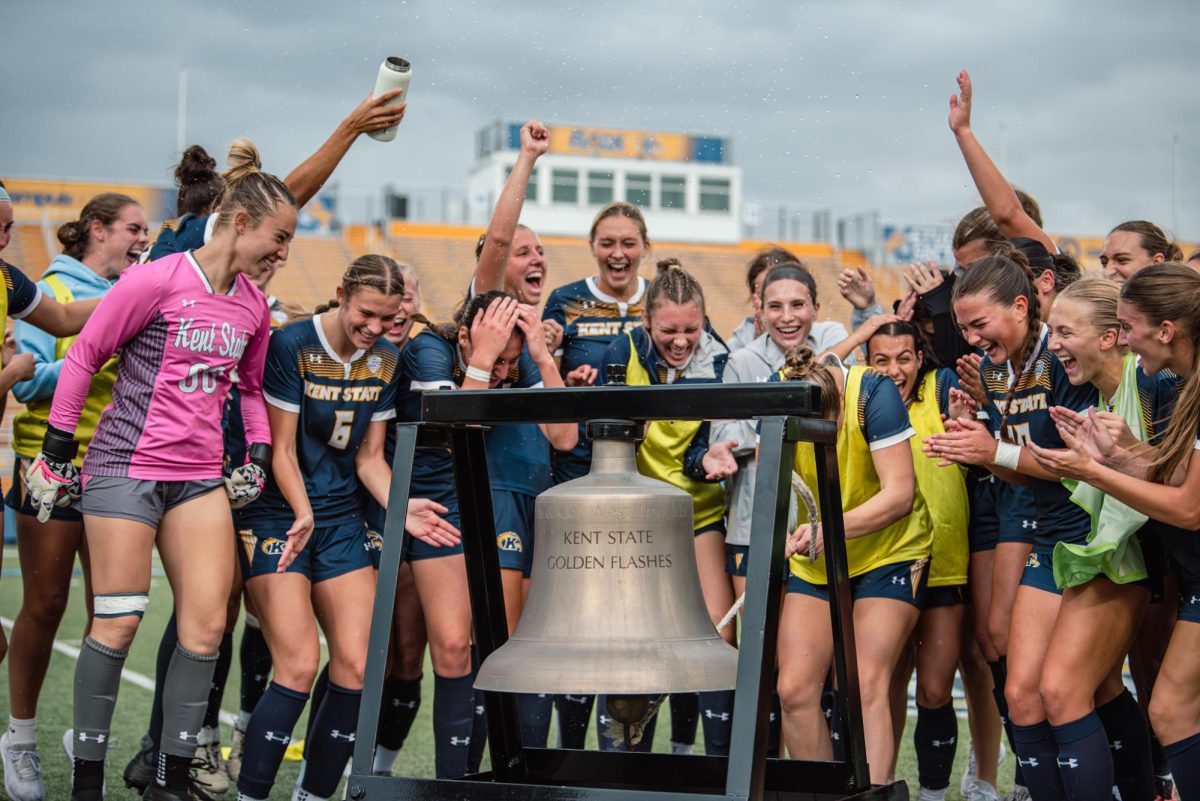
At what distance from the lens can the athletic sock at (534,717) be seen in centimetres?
547

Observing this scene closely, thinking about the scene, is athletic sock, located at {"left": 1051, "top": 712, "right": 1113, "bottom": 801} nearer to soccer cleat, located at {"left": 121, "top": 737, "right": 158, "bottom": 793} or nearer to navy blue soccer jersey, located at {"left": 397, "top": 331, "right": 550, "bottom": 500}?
navy blue soccer jersey, located at {"left": 397, "top": 331, "right": 550, "bottom": 500}

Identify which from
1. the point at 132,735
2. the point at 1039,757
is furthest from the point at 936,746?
the point at 132,735

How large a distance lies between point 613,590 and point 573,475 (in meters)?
2.64

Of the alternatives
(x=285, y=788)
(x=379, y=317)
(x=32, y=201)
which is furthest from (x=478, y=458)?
(x=32, y=201)

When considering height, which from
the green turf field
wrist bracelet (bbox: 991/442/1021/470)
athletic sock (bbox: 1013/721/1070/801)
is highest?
wrist bracelet (bbox: 991/442/1021/470)

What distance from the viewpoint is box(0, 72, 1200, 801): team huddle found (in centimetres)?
437

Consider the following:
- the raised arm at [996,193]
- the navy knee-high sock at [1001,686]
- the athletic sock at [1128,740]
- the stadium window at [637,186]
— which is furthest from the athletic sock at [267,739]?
the stadium window at [637,186]

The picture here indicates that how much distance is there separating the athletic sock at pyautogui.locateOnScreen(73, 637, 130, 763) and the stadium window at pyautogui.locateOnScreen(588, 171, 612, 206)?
1818 inches

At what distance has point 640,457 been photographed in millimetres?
5691

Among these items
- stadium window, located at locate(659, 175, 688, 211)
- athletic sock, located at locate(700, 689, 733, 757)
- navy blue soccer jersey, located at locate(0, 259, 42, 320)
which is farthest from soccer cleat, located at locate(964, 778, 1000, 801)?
stadium window, located at locate(659, 175, 688, 211)

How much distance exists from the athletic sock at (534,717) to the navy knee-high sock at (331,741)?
28.4 inches

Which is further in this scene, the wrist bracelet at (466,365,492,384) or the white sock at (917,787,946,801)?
the white sock at (917,787,946,801)

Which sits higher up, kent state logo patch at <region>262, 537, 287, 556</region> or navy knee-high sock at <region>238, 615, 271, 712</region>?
kent state logo patch at <region>262, 537, 287, 556</region>

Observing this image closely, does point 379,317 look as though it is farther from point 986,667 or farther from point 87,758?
point 986,667
